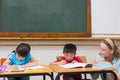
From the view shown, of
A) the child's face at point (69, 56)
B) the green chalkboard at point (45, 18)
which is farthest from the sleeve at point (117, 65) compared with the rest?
the green chalkboard at point (45, 18)

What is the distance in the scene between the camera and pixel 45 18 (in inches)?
143

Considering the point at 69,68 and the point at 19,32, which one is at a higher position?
the point at 19,32

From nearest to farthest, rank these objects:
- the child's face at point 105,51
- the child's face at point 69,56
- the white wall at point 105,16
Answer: the child's face at point 105,51 < the child's face at point 69,56 < the white wall at point 105,16

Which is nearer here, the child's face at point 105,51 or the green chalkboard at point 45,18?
the child's face at point 105,51

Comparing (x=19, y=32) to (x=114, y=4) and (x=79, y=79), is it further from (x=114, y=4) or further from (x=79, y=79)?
(x=114, y=4)

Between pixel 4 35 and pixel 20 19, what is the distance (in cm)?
35

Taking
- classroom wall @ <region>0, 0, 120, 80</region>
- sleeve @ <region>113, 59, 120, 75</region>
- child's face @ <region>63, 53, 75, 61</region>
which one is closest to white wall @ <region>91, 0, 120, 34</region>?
classroom wall @ <region>0, 0, 120, 80</region>

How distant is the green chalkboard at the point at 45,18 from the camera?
3514mm

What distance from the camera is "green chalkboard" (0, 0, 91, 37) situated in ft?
11.5

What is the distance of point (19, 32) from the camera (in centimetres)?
353

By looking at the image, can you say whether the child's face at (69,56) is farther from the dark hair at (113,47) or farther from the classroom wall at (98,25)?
the classroom wall at (98,25)

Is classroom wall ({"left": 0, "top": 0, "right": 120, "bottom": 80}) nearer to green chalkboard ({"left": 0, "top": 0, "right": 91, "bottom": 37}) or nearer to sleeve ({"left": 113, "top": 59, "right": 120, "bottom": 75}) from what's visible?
green chalkboard ({"left": 0, "top": 0, "right": 91, "bottom": 37})

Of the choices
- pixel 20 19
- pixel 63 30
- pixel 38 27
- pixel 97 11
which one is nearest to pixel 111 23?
pixel 97 11

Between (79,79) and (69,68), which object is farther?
(79,79)
